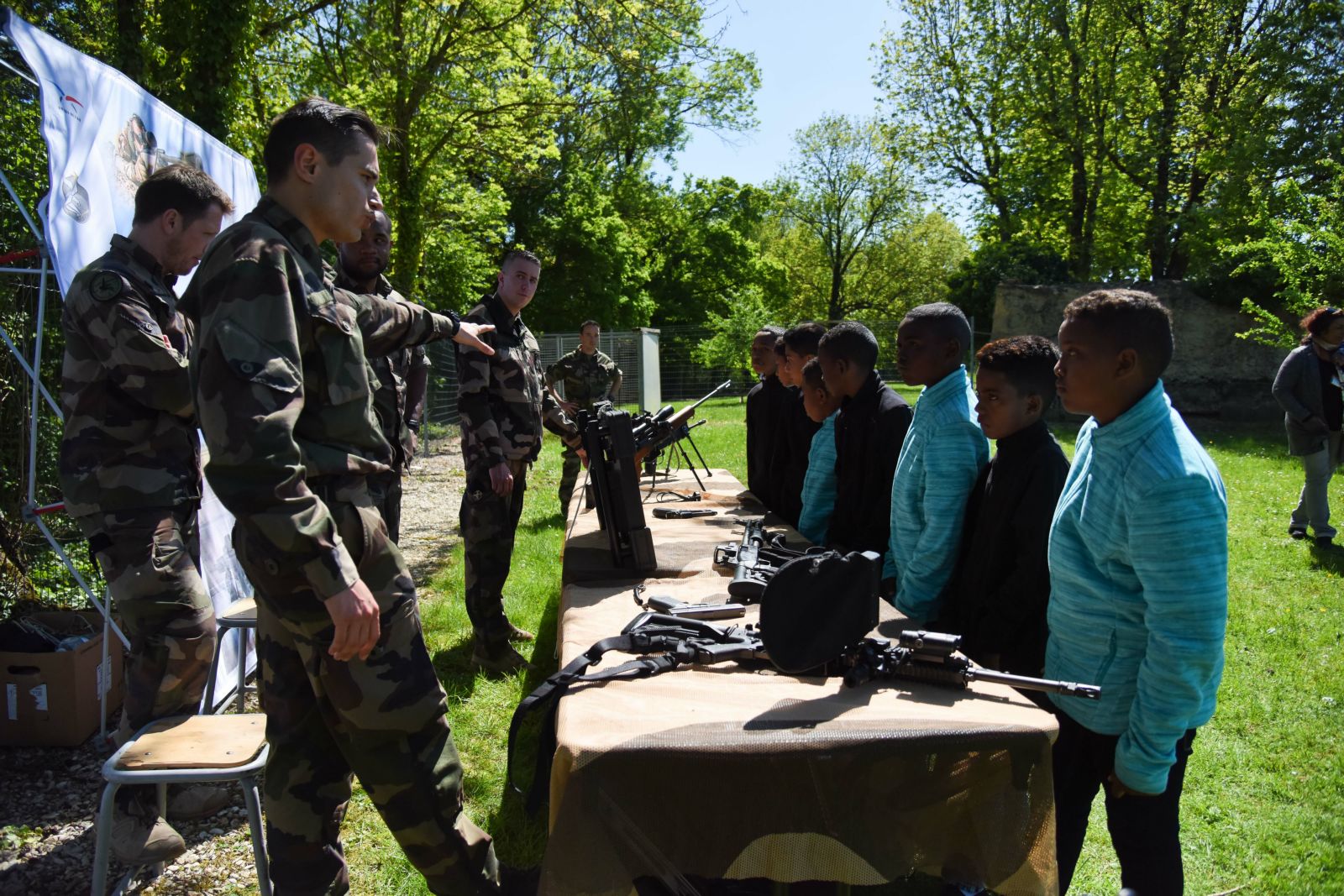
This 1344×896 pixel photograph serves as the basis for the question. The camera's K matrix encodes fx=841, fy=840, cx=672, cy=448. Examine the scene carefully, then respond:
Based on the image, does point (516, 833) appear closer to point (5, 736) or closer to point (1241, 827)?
point (5, 736)

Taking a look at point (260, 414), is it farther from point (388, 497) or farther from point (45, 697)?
point (45, 697)

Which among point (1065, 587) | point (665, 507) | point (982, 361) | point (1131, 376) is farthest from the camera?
point (665, 507)

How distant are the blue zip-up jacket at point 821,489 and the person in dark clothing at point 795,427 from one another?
57 cm

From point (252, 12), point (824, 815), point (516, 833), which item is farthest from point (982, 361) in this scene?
point (252, 12)

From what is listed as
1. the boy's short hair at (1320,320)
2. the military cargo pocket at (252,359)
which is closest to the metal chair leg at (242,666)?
the military cargo pocket at (252,359)

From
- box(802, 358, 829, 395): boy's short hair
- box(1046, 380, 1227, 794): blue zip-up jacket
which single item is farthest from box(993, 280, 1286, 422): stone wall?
box(1046, 380, 1227, 794): blue zip-up jacket

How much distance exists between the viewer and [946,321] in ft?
10.7

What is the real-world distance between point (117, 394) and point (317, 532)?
5.17 ft

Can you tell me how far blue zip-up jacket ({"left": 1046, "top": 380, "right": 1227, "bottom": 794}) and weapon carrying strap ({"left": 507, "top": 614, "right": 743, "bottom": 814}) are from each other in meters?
0.90

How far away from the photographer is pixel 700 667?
7.27 ft

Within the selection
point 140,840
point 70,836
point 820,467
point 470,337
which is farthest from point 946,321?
point 70,836

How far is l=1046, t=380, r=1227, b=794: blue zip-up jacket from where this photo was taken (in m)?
1.89

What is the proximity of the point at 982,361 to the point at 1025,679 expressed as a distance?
3.92 ft

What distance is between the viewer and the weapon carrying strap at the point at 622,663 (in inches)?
77.9
